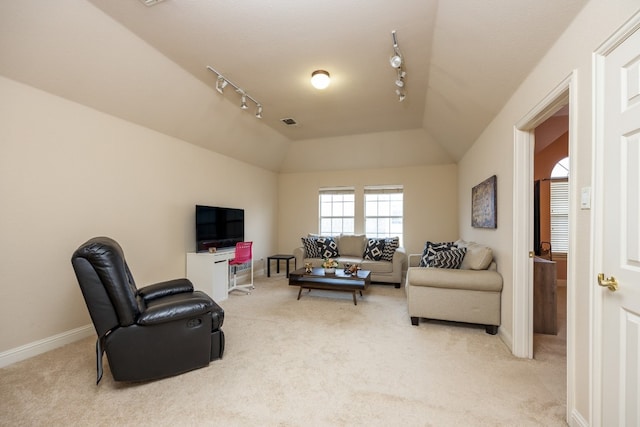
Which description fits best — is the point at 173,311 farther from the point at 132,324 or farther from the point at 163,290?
the point at 163,290

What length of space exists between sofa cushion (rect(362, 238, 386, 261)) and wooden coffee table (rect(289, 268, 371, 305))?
1.20 metres

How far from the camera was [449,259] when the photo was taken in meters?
3.29

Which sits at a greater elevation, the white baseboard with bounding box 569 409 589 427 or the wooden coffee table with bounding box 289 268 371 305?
the wooden coffee table with bounding box 289 268 371 305

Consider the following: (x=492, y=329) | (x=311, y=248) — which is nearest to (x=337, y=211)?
(x=311, y=248)

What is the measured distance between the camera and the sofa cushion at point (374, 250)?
17.4ft

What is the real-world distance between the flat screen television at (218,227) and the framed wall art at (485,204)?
3902mm

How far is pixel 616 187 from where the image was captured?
4.22 ft

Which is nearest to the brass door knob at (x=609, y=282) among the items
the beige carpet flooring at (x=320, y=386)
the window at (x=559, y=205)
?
the beige carpet flooring at (x=320, y=386)

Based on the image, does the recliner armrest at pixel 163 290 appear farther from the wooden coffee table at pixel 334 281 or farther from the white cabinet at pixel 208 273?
the wooden coffee table at pixel 334 281

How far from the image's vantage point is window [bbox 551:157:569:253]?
16.2 ft

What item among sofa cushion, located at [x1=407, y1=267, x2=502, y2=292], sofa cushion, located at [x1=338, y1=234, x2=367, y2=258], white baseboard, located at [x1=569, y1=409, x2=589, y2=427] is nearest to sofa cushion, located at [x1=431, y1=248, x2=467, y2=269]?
sofa cushion, located at [x1=407, y1=267, x2=502, y2=292]

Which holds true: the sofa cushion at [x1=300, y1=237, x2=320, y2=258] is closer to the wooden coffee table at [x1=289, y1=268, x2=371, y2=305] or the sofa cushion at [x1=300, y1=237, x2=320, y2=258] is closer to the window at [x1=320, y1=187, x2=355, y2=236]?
the window at [x1=320, y1=187, x2=355, y2=236]

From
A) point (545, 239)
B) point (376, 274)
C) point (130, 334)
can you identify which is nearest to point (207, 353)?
point (130, 334)

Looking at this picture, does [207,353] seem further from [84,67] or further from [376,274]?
[376,274]
